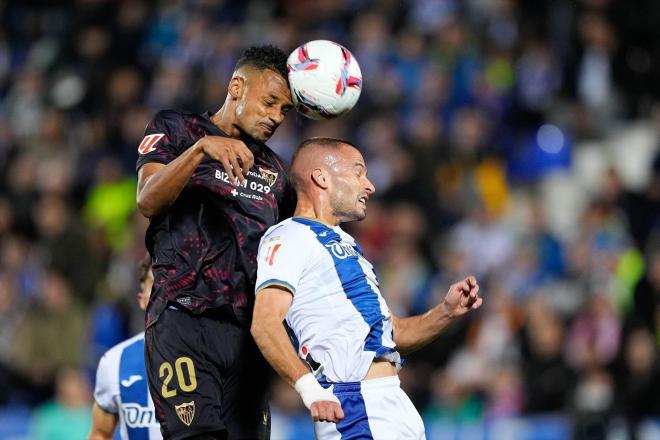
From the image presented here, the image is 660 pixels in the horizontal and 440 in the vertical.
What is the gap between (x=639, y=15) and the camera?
47.1 feet

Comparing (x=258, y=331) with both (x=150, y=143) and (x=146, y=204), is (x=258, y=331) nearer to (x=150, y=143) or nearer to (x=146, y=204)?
(x=146, y=204)

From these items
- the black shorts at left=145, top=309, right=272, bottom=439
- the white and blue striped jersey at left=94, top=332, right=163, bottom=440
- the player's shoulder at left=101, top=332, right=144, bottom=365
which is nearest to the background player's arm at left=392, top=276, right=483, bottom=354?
the black shorts at left=145, top=309, right=272, bottom=439

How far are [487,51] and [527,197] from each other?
2.10 metres

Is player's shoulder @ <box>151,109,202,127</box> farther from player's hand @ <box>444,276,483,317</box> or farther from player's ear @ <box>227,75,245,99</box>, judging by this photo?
player's hand @ <box>444,276,483,317</box>

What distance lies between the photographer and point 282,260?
6125 millimetres

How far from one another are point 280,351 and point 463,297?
1.17 meters

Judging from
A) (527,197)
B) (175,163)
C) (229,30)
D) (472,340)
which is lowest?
(472,340)

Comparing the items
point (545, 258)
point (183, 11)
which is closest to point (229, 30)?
point (183, 11)

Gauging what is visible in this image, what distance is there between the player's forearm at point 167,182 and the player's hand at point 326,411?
1234 millimetres

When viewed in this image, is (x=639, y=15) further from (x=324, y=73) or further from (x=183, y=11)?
(x=324, y=73)

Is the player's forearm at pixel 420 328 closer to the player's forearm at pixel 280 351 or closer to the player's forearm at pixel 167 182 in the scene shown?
the player's forearm at pixel 280 351

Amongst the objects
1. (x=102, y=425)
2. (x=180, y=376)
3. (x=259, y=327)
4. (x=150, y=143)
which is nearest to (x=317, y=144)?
(x=150, y=143)

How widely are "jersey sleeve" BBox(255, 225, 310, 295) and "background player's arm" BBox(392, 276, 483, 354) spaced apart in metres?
0.88

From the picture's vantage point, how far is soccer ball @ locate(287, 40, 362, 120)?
6500 mm
